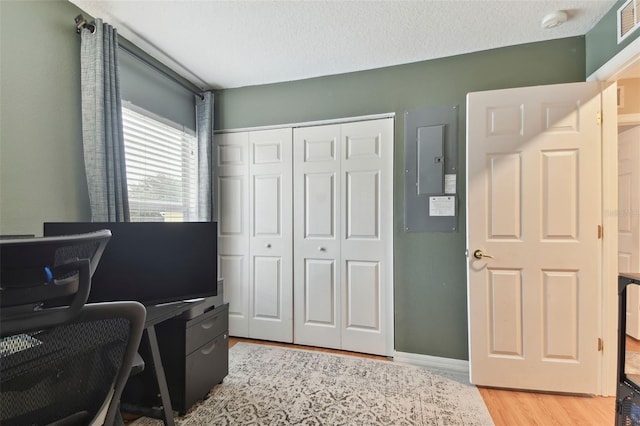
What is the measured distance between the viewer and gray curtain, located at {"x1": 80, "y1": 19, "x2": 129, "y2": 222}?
70.4 inches

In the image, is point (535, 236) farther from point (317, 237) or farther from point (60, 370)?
point (60, 370)

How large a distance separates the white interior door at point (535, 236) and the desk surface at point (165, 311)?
75.1 inches

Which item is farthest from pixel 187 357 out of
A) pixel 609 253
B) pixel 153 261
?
pixel 609 253

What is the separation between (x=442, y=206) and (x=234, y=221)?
1957mm

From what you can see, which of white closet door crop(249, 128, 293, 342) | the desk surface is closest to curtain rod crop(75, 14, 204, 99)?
white closet door crop(249, 128, 293, 342)

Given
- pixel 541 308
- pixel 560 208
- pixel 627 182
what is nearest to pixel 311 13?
pixel 560 208

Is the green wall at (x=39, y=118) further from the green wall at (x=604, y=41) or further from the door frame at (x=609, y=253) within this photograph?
the door frame at (x=609, y=253)

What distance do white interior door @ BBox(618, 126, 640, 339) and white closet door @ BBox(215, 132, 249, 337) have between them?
3707mm

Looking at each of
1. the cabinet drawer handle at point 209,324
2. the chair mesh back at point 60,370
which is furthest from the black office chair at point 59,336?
the cabinet drawer handle at point 209,324

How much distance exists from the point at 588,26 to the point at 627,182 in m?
1.75

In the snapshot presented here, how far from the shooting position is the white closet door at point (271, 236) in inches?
109

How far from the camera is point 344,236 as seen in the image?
2607 millimetres

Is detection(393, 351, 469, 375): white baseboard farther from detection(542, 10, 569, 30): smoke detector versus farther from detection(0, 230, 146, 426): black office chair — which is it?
detection(542, 10, 569, 30): smoke detector

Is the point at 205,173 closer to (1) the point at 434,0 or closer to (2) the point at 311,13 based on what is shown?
(2) the point at 311,13
